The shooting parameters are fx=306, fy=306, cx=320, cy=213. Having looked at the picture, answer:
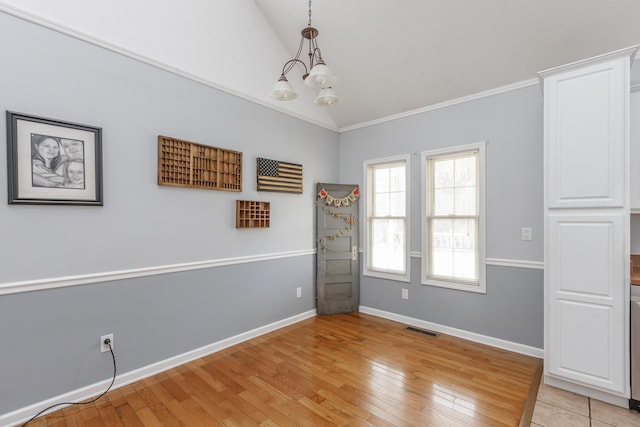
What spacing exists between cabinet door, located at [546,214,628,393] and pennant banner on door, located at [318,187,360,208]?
2.32 meters

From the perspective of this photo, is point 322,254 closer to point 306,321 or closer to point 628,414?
point 306,321

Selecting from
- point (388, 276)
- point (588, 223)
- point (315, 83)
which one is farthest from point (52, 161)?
point (588, 223)

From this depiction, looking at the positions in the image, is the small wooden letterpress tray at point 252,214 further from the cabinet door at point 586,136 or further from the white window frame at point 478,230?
the cabinet door at point 586,136

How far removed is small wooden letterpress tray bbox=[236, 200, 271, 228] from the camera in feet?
10.7

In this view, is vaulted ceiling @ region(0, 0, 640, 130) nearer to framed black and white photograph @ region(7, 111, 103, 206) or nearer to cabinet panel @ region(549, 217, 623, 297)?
framed black and white photograph @ region(7, 111, 103, 206)

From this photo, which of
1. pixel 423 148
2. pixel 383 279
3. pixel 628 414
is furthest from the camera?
pixel 383 279

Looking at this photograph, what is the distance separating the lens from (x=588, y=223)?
2266 millimetres

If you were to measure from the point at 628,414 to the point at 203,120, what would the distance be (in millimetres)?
4059

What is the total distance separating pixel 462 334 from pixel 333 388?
1781mm

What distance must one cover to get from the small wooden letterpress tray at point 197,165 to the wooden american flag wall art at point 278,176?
0.28 meters

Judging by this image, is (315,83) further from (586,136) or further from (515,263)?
(515,263)

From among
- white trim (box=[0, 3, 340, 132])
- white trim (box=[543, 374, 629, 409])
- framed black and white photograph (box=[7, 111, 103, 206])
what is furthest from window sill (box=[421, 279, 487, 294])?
framed black and white photograph (box=[7, 111, 103, 206])

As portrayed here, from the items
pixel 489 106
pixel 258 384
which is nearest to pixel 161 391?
pixel 258 384

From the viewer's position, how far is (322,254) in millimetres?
4148
